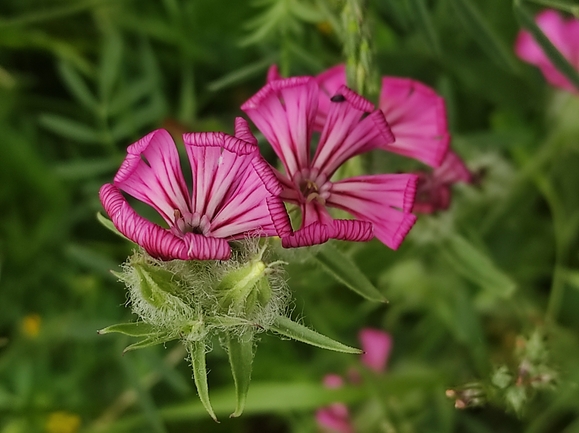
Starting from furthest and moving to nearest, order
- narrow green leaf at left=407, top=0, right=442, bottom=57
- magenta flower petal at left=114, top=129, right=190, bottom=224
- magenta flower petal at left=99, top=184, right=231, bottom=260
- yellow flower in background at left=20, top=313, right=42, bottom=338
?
yellow flower in background at left=20, top=313, right=42, bottom=338 < narrow green leaf at left=407, top=0, right=442, bottom=57 < magenta flower petal at left=114, top=129, right=190, bottom=224 < magenta flower petal at left=99, top=184, right=231, bottom=260

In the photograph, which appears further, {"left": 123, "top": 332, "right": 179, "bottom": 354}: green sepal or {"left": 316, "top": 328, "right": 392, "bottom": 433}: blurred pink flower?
{"left": 316, "top": 328, "right": 392, "bottom": 433}: blurred pink flower

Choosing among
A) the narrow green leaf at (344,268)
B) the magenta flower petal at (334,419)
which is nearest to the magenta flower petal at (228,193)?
the narrow green leaf at (344,268)

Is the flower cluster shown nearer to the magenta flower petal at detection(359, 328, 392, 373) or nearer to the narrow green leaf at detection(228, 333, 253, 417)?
the narrow green leaf at detection(228, 333, 253, 417)

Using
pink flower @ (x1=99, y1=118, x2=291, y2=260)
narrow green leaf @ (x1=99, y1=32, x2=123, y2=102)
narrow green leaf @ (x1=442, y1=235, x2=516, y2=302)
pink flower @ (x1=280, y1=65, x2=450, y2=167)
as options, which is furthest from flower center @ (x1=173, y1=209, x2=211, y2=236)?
narrow green leaf @ (x1=99, y1=32, x2=123, y2=102)

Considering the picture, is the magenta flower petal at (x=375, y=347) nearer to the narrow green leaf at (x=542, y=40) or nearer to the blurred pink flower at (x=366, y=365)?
the blurred pink flower at (x=366, y=365)

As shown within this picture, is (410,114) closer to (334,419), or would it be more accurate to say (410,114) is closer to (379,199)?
(379,199)
